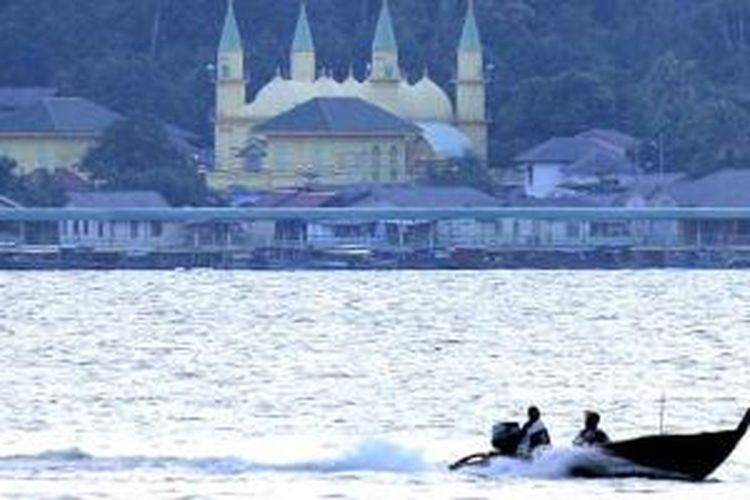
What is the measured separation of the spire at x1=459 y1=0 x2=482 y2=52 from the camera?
14712cm

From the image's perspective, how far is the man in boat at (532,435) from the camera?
2015 inches

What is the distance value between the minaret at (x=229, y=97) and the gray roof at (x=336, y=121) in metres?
1.57

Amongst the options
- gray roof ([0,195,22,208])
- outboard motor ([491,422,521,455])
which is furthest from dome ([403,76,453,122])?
outboard motor ([491,422,521,455])

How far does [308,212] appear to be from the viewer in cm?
12725

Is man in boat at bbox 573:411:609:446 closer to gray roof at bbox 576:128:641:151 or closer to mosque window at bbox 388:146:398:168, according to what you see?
gray roof at bbox 576:128:641:151

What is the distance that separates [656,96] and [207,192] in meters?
12.2

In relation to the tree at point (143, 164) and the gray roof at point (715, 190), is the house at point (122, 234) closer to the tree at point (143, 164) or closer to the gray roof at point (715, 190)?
the tree at point (143, 164)

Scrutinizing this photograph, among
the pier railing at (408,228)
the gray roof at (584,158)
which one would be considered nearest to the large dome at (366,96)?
the gray roof at (584,158)

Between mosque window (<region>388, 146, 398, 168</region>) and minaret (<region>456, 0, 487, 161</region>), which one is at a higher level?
minaret (<region>456, 0, 487, 161</region>)

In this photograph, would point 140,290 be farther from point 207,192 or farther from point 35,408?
point 35,408

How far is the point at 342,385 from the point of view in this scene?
65.2 meters

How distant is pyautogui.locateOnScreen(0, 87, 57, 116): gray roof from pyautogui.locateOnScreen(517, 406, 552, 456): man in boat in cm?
9676

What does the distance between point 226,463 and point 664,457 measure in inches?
174

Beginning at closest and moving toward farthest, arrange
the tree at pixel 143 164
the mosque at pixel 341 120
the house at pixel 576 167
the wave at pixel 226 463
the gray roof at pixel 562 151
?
1. the wave at pixel 226 463
2. the tree at pixel 143 164
3. the house at pixel 576 167
4. the gray roof at pixel 562 151
5. the mosque at pixel 341 120
